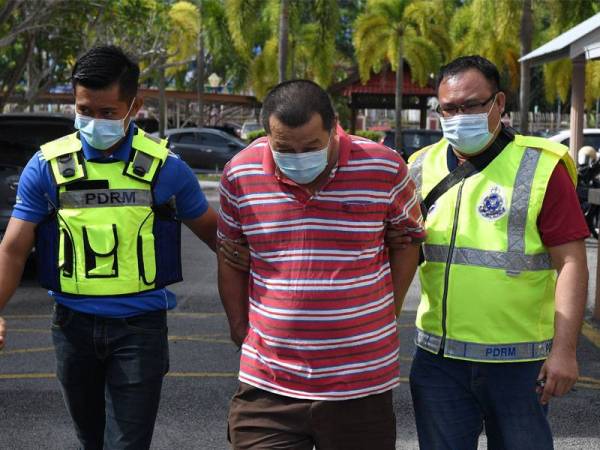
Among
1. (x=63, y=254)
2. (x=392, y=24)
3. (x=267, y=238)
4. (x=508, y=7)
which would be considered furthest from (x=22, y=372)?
(x=392, y=24)

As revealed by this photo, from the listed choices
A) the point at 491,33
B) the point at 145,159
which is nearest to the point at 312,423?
the point at 145,159

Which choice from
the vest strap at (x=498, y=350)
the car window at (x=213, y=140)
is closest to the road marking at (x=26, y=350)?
the vest strap at (x=498, y=350)

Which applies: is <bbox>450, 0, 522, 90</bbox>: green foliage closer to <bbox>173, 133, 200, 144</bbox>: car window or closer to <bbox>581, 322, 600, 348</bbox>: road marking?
<bbox>173, 133, 200, 144</bbox>: car window

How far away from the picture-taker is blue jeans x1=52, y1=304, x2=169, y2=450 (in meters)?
3.32

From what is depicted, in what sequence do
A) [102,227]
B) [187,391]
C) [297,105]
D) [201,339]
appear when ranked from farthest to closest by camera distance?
[201,339], [187,391], [102,227], [297,105]

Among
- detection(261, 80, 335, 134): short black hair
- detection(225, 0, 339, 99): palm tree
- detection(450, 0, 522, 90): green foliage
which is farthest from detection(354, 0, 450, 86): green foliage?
detection(261, 80, 335, 134): short black hair

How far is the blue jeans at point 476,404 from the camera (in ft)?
10.3

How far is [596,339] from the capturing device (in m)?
7.52

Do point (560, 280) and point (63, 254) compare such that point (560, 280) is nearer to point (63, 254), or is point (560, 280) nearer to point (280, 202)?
point (280, 202)

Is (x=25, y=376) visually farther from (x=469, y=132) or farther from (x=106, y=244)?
(x=469, y=132)

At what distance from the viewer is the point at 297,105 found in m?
2.84

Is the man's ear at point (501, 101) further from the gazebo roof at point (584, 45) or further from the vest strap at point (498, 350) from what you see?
the gazebo roof at point (584, 45)

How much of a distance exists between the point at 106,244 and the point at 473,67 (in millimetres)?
1352

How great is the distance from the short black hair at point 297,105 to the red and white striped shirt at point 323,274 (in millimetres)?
137
